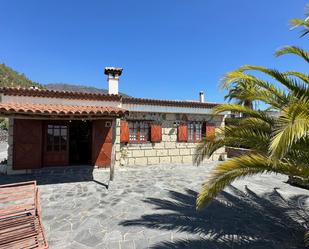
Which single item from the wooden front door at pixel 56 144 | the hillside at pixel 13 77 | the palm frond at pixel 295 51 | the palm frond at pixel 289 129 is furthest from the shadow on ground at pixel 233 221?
the hillside at pixel 13 77

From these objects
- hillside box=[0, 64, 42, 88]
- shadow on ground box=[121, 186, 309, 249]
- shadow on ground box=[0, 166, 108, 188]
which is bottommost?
shadow on ground box=[121, 186, 309, 249]

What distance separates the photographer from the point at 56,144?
1072cm

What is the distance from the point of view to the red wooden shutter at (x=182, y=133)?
13000 millimetres

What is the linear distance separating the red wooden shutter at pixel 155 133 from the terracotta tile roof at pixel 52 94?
243cm

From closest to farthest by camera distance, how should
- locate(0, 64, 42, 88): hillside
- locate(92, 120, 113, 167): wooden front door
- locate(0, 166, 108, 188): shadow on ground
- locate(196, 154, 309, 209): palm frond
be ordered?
locate(196, 154, 309, 209): palm frond < locate(0, 166, 108, 188): shadow on ground < locate(92, 120, 113, 167): wooden front door < locate(0, 64, 42, 88): hillside

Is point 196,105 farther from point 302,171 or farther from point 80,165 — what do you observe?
point 302,171

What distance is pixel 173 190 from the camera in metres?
7.81

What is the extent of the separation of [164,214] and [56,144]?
7.10 metres

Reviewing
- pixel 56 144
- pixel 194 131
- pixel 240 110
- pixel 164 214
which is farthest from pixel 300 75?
pixel 56 144

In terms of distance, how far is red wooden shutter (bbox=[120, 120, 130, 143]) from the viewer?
1156 cm

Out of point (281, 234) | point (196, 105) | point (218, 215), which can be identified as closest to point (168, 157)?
point (196, 105)

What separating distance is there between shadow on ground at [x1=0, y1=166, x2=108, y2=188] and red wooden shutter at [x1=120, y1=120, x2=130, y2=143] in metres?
2.09

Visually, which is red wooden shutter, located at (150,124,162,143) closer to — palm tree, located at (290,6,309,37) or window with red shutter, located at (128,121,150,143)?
window with red shutter, located at (128,121,150,143)

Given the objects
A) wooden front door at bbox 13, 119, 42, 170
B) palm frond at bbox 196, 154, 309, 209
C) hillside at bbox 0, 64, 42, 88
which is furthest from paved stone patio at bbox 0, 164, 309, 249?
hillside at bbox 0, 64, 42, 88
